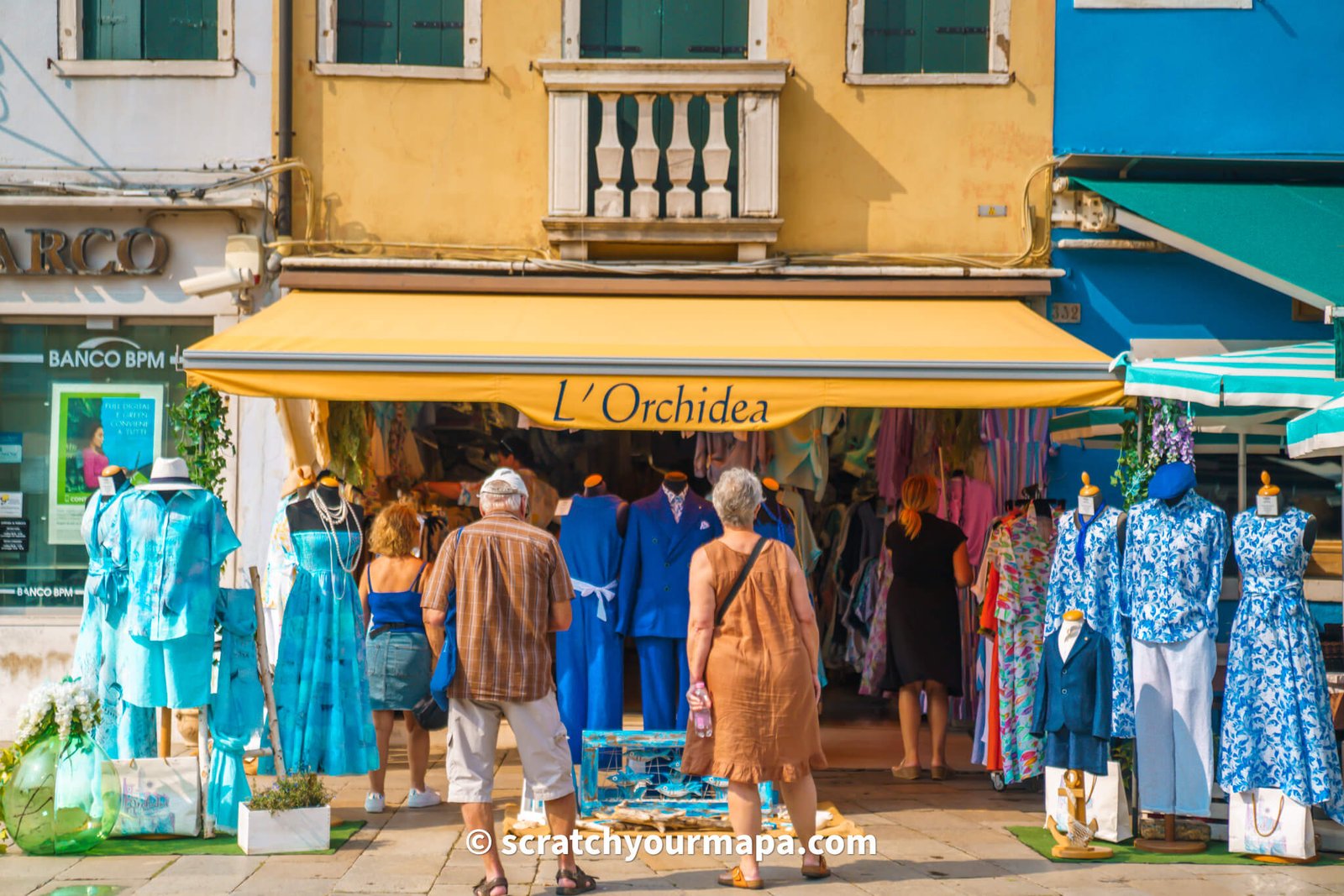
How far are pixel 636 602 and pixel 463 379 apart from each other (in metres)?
1.53

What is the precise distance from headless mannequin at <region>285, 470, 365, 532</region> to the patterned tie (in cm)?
→ 165

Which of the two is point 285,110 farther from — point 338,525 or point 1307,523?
point 1307,523

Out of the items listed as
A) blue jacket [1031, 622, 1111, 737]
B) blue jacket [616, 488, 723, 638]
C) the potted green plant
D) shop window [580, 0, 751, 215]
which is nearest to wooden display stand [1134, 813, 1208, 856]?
blue jacket [1031, 622, 1111, 737]

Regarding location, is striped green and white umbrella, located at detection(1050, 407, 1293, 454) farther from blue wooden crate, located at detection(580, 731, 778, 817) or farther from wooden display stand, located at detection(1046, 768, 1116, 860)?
blue wooden crate, located at detection(580, 731, 778, 817)

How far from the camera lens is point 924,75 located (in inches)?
407

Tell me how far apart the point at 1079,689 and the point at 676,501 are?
2.33 metres

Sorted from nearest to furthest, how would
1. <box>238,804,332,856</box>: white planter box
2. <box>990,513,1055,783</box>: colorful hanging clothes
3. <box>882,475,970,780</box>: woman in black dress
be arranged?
<box>238,804,332,856</box>: white planter box
<box>990,513,1055,783</box>: colorful hanging clothes
<box>882,475,970,780</box>: woman in black dress

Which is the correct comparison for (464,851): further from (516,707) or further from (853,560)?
(853,560)

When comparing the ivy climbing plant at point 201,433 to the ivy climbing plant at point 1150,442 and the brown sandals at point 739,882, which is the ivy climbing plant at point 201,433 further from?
the ivy climbing plant at point 1150,442

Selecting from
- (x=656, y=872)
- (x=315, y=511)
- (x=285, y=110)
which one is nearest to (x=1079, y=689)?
(x=656, y=872)

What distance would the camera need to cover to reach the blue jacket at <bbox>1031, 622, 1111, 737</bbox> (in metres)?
7.19

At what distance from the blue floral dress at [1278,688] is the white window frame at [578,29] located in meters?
4.86

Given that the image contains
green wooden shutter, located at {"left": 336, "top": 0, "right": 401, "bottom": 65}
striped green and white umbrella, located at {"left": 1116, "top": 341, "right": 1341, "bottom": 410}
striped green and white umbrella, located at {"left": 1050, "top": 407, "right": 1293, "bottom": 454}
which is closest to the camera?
striped green and white umbrella, located at {"left": 1116, "top": 341, "right": 1341, "bottom": 410}

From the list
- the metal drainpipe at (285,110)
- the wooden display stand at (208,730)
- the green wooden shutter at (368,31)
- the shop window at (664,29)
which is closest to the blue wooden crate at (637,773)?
the wooden display stand at (208,730)
